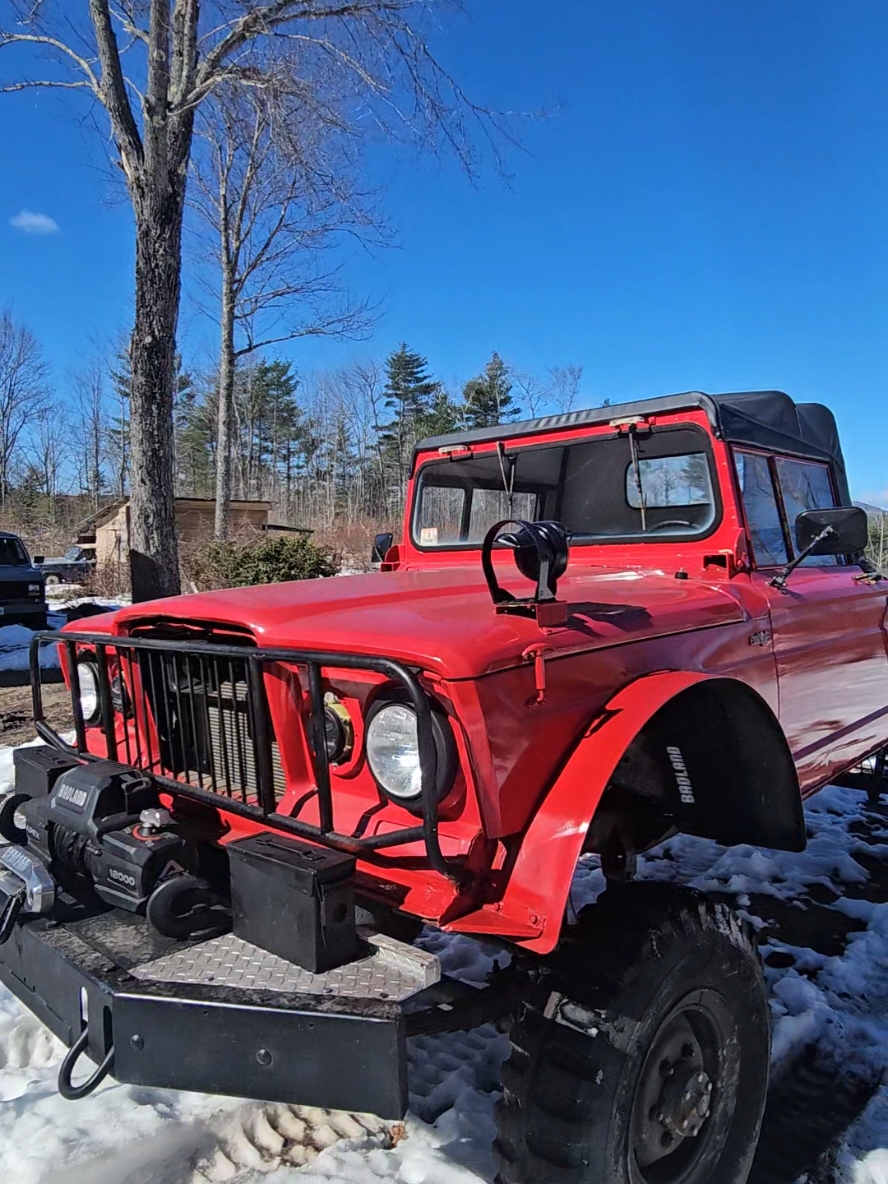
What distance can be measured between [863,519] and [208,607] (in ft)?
7.83

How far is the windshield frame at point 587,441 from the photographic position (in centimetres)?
330

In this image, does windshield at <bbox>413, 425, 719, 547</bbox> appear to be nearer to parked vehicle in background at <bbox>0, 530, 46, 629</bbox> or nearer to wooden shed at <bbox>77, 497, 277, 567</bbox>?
parked vehicle in background at <bbox>0, 530, 46, 629</bbox>

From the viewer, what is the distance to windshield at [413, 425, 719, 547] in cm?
341

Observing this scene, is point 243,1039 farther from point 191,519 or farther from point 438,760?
point 191,519

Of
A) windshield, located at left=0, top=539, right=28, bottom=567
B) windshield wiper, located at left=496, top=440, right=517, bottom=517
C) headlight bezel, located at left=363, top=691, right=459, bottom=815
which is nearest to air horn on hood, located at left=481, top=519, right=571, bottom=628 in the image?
headlight bezel, located at left=363, top=691, right=459, bottom=815

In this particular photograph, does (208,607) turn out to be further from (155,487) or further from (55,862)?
(155,487)

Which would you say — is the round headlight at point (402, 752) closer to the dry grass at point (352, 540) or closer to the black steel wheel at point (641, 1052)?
the black steel wheel at point (641, 1052)

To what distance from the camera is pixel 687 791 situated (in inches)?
106

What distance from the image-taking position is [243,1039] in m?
1.71

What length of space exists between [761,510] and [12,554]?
46.2 feet

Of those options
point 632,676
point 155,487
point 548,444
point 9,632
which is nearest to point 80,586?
point 9,632

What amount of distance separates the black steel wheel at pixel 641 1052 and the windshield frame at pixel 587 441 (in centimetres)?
158

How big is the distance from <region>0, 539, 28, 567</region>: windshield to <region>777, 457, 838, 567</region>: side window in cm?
1355

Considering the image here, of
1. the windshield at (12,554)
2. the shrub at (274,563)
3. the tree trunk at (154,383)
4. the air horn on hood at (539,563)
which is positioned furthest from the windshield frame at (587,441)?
the windshield at (12,554)
